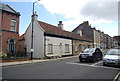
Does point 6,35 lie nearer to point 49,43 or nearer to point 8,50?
point 8,50

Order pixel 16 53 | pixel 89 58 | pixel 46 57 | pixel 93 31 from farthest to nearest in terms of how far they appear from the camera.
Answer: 1. pixel 93 31
2. pixel 46 57
3. pixel 16 53
4. pixel 89 58

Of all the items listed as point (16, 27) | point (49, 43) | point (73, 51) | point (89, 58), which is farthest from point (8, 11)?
point (73, 51)

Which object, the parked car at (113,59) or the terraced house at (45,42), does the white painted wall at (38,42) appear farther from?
the parked car at (113,59)

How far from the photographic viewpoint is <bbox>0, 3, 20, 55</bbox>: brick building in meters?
21.2

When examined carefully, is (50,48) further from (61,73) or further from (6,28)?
(61,73)

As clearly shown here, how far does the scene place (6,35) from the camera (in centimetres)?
2162

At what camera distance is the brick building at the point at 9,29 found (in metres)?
21.2

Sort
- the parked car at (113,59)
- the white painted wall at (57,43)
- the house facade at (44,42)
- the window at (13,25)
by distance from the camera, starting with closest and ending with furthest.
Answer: the parked car at (113,59) < the window at (13,25) < the house facade at (44,42) < the white painted wall at (57,43)

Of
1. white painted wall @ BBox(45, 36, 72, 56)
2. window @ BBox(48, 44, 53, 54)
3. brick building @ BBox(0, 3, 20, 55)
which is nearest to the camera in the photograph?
brick building @ BBox(0, 3, 20, 55)

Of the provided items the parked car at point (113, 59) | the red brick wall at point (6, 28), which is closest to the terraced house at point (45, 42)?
the red brick wall at point (6, 28)

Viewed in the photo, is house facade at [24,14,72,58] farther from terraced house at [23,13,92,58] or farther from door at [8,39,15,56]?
door at [8,39,15,56]

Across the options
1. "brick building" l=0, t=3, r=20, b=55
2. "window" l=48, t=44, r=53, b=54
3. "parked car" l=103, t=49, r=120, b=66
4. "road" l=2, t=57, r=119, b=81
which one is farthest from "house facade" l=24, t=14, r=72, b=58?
"parked car" l=103, t=49, r=120, b=66

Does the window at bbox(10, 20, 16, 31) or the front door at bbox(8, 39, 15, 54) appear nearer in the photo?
the front door at bbox(8, 39, 15, 54)

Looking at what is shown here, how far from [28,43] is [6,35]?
4.90m
